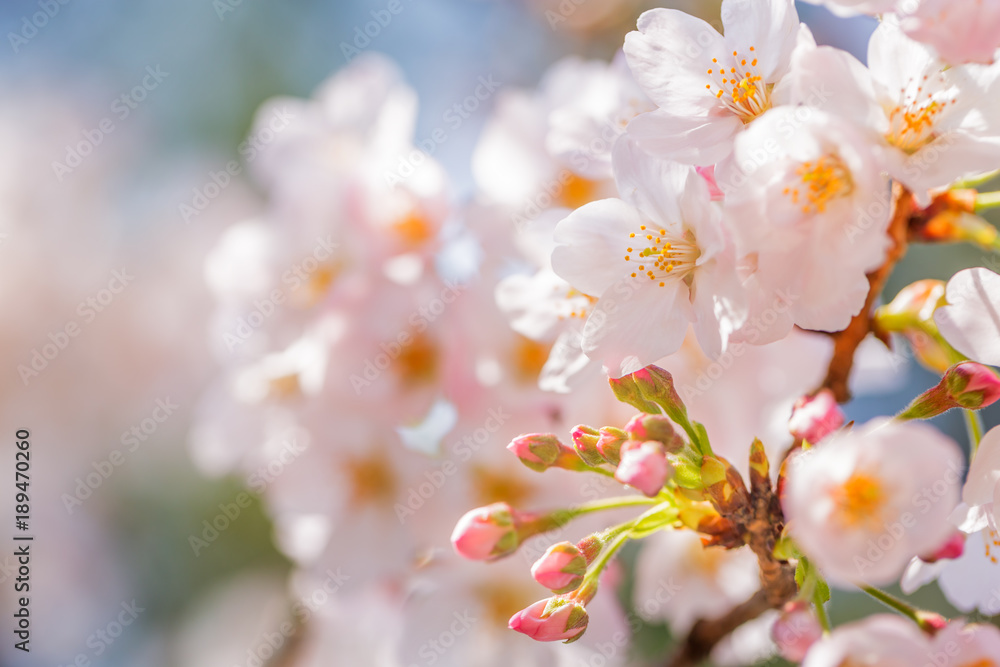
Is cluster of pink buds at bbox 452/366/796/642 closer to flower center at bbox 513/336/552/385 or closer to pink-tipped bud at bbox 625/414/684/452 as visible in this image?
pink-tipped bud at bbox 625/414/684/452

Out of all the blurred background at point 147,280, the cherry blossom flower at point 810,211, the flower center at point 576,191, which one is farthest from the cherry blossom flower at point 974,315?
the blurred background at point 147,280

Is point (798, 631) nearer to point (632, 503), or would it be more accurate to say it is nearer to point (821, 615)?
point (821, 615)

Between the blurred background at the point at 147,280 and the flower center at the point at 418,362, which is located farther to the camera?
the blurred background at the point at 147,280

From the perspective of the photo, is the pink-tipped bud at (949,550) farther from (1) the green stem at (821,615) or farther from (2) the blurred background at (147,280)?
(2) the blurred background at (147,280)

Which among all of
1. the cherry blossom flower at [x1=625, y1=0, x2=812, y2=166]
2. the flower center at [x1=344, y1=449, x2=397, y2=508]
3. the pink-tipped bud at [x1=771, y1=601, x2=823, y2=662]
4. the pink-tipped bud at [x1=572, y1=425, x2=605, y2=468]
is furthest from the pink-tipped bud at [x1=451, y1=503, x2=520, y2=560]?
the flower center at [x1=344, y1=449, x2=397, y2=508]

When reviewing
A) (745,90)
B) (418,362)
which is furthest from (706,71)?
(418,362)

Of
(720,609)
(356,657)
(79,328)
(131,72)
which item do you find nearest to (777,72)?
(720,609)
